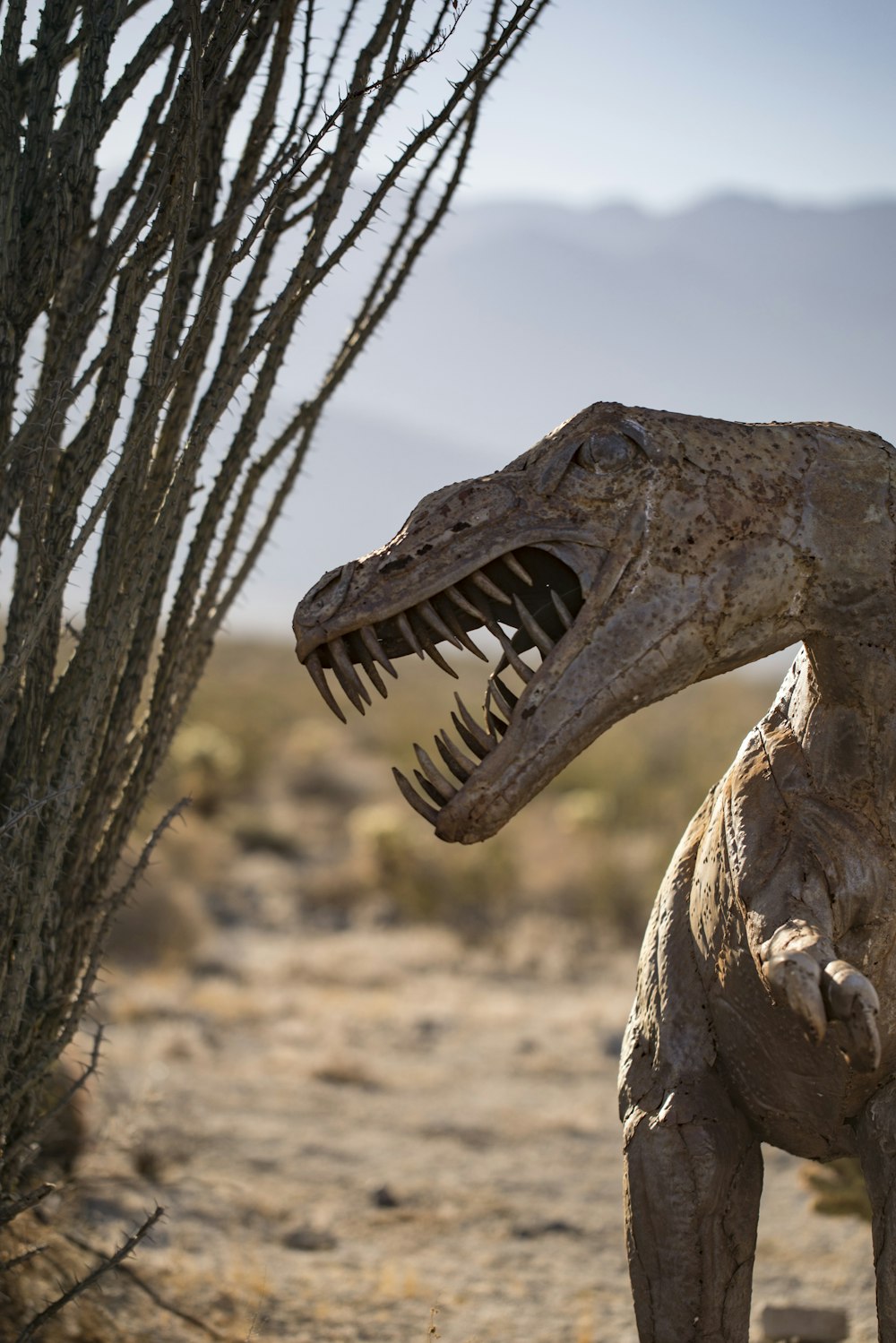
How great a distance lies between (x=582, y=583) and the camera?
1.86 m

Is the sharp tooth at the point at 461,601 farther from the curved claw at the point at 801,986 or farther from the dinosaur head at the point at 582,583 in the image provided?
the curved claw at the point at 801,986

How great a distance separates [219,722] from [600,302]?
58.4 meters

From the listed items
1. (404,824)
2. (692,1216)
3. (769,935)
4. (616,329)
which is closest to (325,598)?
(769,935)

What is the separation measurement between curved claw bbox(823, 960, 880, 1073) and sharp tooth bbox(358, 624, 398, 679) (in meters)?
0.72

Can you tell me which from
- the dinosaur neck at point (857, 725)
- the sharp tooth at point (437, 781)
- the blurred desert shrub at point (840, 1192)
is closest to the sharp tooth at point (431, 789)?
the sharp tooth at point (437, 781)

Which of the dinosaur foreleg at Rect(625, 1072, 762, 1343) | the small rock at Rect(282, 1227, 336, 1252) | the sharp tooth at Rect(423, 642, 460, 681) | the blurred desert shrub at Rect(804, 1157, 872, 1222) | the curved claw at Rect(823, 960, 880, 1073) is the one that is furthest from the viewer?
the small rock at Rect(282, 1227, 336, 1252)

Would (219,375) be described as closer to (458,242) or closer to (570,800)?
(570,800)

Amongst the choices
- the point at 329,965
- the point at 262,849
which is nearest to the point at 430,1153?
the point at 329,965

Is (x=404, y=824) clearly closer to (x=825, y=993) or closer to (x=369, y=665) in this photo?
(x=369, y=665)

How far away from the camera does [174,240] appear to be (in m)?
2.35

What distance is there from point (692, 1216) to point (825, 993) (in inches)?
24.9

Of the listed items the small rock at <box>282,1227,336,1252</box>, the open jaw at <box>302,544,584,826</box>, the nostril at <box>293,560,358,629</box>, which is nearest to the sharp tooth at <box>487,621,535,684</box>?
the open jaw at <box>302,544,584,826</box>

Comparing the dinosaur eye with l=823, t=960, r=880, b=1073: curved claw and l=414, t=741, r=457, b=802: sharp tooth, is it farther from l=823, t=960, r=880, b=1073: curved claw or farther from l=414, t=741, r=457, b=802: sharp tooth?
l=823, t=960, r=880, b=1073: curved claw

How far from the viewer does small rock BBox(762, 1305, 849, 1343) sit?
134 inches
